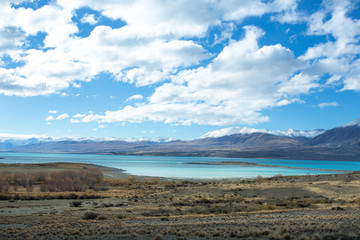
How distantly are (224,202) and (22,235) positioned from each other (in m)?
18.1

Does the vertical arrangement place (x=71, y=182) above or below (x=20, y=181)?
above

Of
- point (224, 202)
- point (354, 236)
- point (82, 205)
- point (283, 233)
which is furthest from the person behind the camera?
point (224, 202)

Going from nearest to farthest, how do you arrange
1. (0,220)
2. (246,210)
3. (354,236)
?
(354,236) < (0,220) < (246,210)

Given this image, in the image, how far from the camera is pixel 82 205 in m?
25.2

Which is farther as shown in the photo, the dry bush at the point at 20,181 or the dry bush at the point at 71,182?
the dry bush at the point at 20,181

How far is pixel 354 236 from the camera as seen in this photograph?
12.2 meters

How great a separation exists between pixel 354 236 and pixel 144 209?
14.7 meters

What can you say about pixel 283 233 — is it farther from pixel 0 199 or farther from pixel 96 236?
pixel 0 199

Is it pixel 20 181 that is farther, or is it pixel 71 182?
pixel 20 181

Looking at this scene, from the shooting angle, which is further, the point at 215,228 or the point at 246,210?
the point at 246,210

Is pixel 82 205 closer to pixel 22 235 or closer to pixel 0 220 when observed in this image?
pixel 0 220

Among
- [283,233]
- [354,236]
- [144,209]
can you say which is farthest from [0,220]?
[354,236]

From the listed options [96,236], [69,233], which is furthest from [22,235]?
[96,236]

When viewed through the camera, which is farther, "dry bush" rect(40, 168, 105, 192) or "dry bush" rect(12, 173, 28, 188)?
"dry bush" rect(12, 173, 28, 188)
